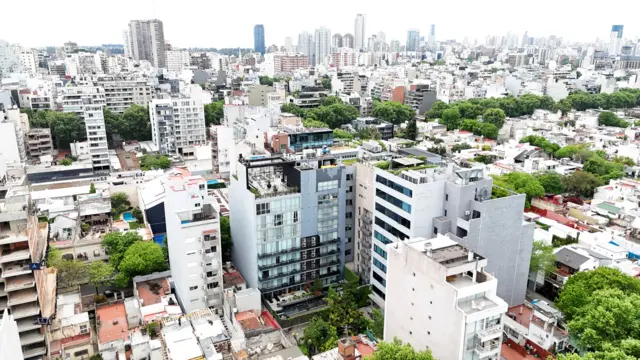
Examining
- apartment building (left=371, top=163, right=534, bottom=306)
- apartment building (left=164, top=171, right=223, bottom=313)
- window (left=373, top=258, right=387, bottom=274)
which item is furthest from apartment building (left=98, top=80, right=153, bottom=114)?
apartment building (left=371, top=163, right=534, bottom=306)

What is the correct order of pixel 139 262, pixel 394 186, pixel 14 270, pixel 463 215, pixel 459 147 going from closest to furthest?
pixel 14 270, pixel 463 215, pixel 394 186, pixel 139 262, pixel 459 147

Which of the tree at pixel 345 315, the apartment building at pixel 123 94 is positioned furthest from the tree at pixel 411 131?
the tree at pixel 345 315

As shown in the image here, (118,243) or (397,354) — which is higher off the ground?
(397,354)

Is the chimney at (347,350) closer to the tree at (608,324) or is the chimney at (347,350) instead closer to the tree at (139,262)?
the tree at (608,324)

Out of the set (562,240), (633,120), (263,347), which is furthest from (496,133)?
(263,347)

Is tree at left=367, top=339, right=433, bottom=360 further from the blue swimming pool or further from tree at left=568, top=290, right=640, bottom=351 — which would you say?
the blue swimming pool

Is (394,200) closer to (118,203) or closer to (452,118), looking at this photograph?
(118,203)

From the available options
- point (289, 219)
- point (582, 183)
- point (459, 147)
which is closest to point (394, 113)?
point (459, 147)
